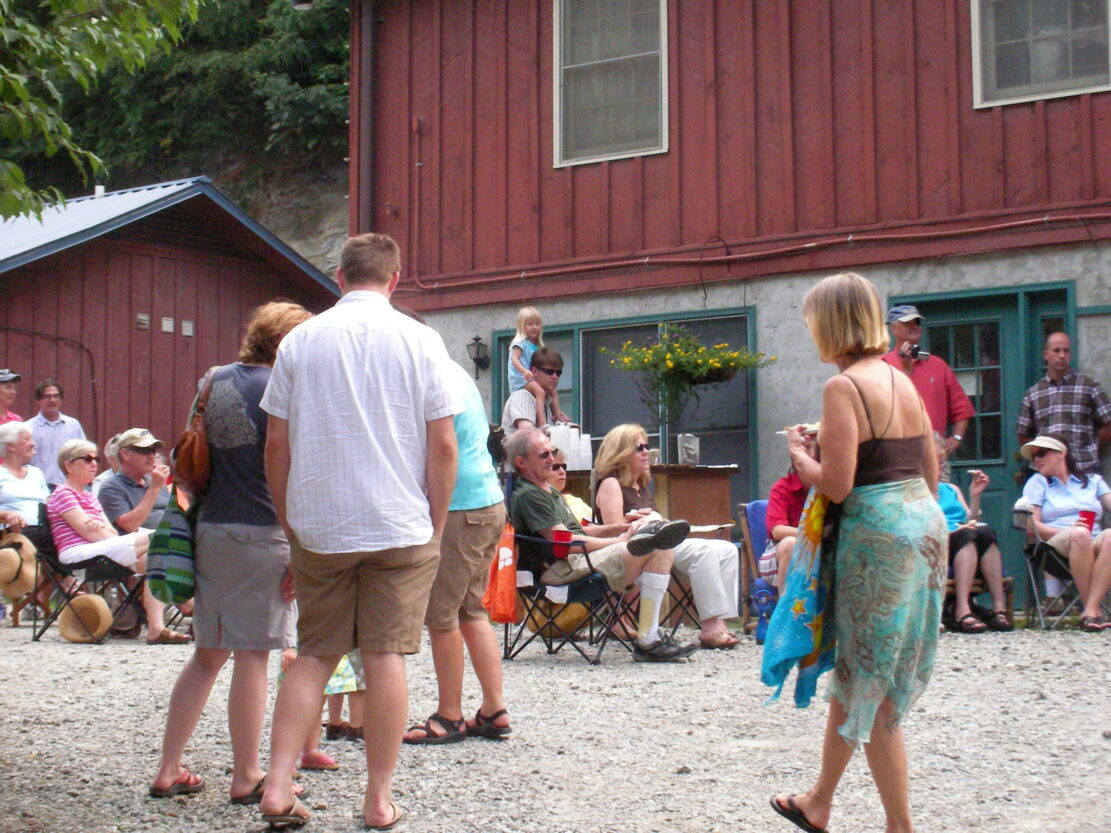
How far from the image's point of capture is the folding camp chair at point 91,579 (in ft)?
30.2

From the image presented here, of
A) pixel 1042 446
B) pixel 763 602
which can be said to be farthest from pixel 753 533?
pixel 1042 446

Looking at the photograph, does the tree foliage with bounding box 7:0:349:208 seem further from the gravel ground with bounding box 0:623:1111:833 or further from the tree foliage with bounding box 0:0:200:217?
the tree foliage with bounding box 0:0:200:217

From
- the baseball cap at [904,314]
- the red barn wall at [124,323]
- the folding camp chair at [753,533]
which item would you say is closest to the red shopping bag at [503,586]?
the folding camp chair at [753,533]

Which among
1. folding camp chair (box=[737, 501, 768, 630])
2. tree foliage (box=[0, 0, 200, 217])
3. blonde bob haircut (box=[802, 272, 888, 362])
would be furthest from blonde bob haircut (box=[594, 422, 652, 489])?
blonde bob haircut (box=[802, 272, 888, 362])

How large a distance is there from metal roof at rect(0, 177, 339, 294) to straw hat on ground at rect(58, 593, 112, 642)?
690cm

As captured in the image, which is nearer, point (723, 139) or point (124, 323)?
point (723, 139)

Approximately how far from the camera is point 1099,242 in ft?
34.0

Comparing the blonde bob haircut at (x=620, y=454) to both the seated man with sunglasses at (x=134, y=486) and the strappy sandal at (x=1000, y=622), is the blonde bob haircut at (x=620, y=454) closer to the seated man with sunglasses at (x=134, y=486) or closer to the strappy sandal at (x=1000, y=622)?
the strappy sandal at (x=1000, y=622)

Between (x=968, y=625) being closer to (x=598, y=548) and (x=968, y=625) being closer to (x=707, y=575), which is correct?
(x=707, y=575)

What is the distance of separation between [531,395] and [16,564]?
3.89m

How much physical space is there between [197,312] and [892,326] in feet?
36.4

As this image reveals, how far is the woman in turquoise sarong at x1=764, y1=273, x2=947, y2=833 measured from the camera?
387 centimetres

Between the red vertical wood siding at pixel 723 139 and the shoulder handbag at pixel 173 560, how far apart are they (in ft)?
25.8

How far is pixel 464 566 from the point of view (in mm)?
5625
